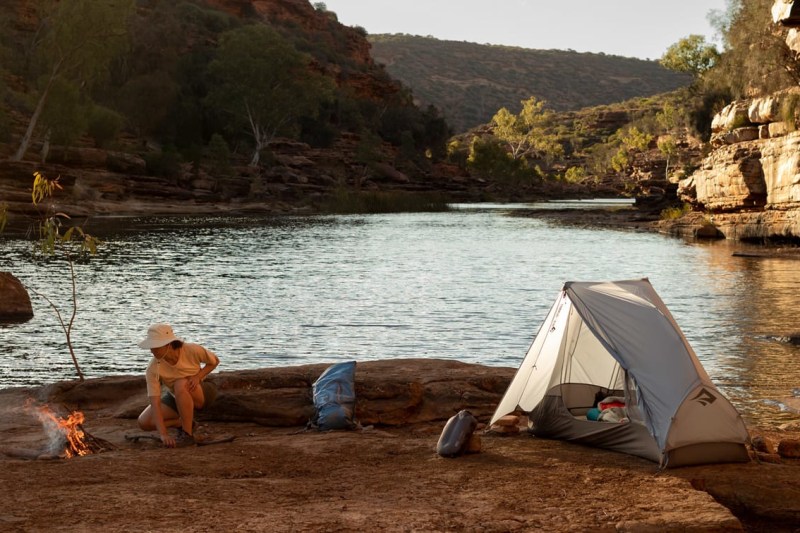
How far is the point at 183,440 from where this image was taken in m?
9.94

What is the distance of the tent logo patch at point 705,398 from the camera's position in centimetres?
922

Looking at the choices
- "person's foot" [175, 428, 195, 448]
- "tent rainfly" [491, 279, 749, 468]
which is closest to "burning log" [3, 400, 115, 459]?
"person's foot" [175, 428, 195, 448]

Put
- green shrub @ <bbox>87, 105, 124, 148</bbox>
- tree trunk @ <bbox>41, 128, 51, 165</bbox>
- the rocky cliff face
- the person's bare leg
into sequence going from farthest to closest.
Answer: green shrub @ <bbox>87, 105, 124, 148</bbox> → tree trunk @ <bbox>41, 128, 51, 165</bbox> → the rocky cliff face → the person's bare leg

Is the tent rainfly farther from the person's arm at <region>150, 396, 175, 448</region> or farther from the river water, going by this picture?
the person's arm at <region>150, 396, 175, 448</region>

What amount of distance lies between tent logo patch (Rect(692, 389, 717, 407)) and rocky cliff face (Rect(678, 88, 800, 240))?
1299 inches

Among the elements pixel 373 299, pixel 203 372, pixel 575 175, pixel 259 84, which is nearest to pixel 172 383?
pixel 203 372

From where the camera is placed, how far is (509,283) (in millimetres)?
31312

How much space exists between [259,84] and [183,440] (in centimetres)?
7699

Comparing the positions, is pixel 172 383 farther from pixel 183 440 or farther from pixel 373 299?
pixel 373 299

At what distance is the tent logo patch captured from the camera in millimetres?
9219

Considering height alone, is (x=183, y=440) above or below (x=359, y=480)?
below

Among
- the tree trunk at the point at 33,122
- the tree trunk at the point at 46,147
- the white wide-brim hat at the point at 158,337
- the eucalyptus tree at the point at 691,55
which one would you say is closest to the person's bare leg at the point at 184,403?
the white wide-brim hat at the point at 158,337

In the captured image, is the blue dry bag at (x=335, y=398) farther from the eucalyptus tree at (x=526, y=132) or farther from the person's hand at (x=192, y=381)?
the eucalyptus tree at (x=526, y=132)

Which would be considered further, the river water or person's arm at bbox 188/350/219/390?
the river water
